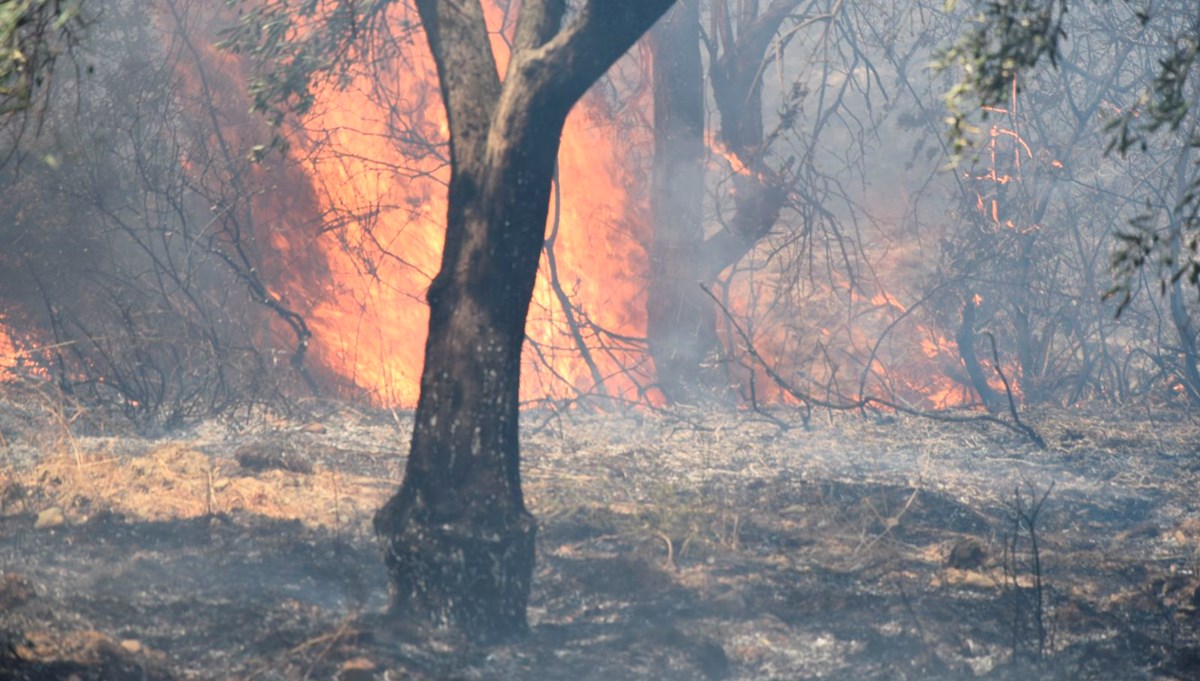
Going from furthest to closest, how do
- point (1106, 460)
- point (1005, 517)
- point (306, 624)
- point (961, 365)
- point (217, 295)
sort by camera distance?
point (961, 365), point (217, 295), point (1106, 460), point (1005, 517), point (306, 624)

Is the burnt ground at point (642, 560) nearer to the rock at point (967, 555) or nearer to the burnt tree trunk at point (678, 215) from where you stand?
the rock at point (967, 555)

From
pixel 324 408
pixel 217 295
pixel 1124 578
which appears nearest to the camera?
pixel 1124 578

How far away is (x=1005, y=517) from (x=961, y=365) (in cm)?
556

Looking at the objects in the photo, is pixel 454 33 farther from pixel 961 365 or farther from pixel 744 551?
pixel 961 365

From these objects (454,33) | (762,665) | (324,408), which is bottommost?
(762,665)

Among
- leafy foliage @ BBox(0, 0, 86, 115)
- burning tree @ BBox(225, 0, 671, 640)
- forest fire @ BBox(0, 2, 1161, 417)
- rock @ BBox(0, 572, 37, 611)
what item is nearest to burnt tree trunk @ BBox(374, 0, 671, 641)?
burning tree @ BBox(225, 0, 671, 640)

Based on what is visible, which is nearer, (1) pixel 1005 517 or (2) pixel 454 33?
(2) pixel 454 33

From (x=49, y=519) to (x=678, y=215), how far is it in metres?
7.16

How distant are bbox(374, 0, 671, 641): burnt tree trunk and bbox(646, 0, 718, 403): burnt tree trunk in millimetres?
6244

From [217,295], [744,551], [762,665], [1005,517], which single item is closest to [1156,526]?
[1005,517]

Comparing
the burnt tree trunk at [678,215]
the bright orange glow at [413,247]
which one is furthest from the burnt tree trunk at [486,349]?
the burnt tree trunk at [678,215]

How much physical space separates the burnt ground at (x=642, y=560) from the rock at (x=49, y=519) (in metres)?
0.02

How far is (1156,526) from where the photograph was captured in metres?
7.12

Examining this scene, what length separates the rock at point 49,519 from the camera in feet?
19.8
